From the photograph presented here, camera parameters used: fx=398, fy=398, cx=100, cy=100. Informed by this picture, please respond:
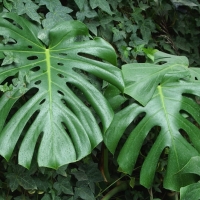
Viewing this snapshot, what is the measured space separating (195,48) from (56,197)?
111 centimetres

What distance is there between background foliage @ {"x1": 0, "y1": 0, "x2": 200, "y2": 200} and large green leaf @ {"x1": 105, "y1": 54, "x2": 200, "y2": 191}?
0.09 metres

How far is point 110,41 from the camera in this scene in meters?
1.70

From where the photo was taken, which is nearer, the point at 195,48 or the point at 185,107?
the point at 185,107

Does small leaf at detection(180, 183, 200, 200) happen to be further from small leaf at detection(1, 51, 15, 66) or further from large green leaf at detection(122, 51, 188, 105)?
small leaf at detection(1, 51, 15, 66)

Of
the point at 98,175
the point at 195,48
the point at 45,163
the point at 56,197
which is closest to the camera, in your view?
the point at 45,163

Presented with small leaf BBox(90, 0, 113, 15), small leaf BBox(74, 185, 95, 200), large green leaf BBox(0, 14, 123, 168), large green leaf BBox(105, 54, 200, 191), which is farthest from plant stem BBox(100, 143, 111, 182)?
small leaf BBox(90, 0, 113, 15)

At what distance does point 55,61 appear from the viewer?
1.33m

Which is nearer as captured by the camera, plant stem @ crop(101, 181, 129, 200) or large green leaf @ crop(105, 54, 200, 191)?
large green leaf @ crop(105, 54, 200, 191)

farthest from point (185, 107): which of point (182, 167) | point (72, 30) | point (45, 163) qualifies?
point (45, 163)

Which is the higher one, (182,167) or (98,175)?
(182,167)

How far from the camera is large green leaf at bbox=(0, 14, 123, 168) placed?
3.80ft

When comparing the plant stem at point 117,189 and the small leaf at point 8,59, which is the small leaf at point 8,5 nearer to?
the small leaf at point 8,59

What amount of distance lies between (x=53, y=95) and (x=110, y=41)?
1.82ft

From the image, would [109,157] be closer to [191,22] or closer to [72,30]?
[72,30]
